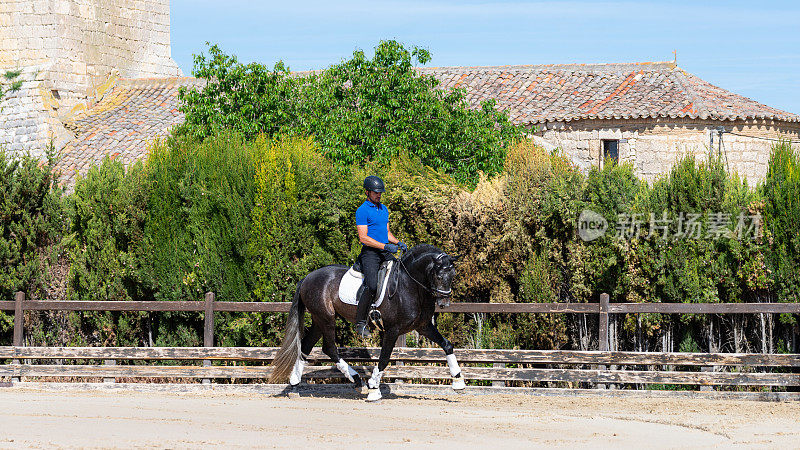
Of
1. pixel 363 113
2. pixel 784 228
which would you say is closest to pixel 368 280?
pixel 784 228

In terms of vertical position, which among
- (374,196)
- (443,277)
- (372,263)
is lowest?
(443,277)

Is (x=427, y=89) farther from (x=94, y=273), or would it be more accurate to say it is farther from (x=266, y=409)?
(x=266, y=409)

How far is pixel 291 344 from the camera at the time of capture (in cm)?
1191

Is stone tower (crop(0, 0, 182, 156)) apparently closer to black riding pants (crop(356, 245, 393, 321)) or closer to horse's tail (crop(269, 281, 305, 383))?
horse's tail (crop(269, 281, 305, 383))

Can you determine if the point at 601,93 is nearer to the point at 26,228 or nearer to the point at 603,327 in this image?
the point at 603,327

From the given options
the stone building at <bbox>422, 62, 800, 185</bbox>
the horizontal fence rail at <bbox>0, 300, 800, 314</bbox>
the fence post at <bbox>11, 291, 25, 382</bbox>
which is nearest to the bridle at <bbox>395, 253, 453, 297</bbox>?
the horizontal fence rail at <bbox>0, 300, 800, 314</bbox>

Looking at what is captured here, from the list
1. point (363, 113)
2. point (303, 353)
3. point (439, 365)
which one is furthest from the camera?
point (363, 113)

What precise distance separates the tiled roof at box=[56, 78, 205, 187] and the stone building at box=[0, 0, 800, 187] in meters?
0.04

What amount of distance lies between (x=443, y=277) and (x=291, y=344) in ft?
7.64

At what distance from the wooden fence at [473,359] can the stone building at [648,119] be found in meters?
10.9

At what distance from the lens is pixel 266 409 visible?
36.4ft

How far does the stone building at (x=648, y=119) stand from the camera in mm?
24453

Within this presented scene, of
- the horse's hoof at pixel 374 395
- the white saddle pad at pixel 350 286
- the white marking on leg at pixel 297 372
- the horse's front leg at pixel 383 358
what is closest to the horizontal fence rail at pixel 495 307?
the white marking on leg at pixel 297 372

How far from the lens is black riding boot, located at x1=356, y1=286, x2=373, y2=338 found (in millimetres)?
11273
